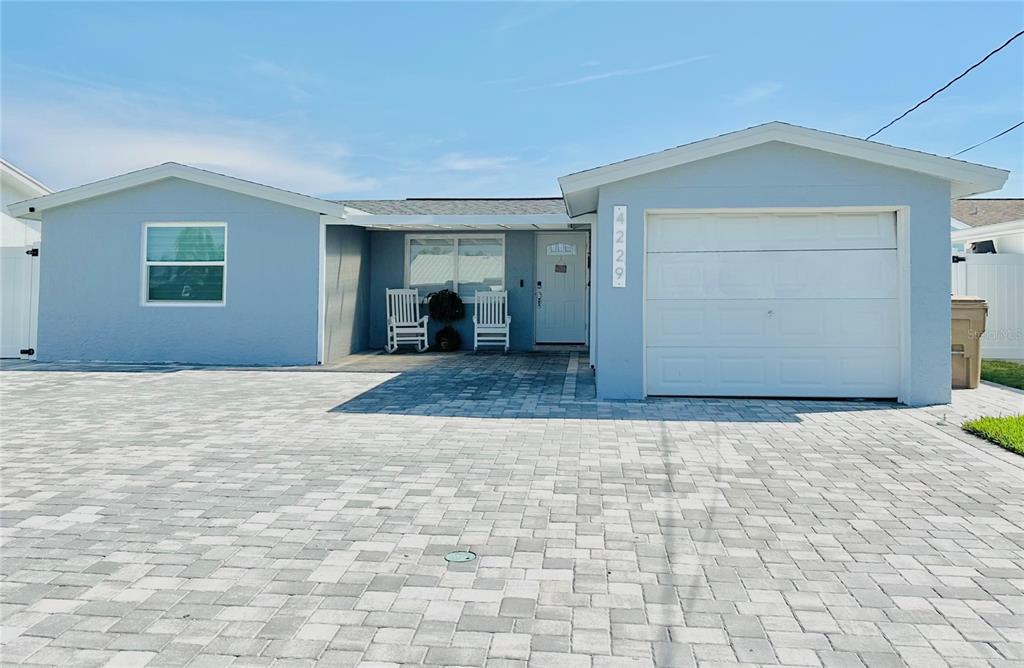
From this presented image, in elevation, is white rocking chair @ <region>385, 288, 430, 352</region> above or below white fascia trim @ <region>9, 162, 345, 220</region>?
below

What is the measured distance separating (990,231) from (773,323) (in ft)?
28.3

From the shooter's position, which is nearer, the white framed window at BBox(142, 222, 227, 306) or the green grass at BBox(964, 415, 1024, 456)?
the green grass at BBox(964, 415, 1024, 456)

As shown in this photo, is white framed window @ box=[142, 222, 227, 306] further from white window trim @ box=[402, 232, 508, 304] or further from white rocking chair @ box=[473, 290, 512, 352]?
white rocking chair @ box=[473, 290, 512, 352]

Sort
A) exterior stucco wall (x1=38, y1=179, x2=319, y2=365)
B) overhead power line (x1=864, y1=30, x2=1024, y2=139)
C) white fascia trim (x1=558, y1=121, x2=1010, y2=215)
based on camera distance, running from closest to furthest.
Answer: white fascia trim (x1=558, y1=121, x2=1010, y2=215), overhead power line (x1=864, y1=30, x2=1024, y2=139), exterior stucco wall (x1=38, y1=179, x2=319, y2=365)

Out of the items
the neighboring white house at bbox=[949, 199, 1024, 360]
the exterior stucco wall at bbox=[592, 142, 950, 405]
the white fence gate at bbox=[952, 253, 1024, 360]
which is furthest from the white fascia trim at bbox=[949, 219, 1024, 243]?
the exterior stucco wall at bbox=[592, 142, 950, 405]

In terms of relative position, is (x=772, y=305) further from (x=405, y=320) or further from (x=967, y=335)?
(x=405, y=320)

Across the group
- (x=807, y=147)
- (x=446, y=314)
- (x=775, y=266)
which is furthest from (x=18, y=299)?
(x=807, y=147)

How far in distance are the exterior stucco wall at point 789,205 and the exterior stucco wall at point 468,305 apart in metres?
5.93

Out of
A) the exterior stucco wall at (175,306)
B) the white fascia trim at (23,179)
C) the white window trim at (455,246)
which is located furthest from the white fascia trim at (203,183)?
the white fascia trim at (23,179)

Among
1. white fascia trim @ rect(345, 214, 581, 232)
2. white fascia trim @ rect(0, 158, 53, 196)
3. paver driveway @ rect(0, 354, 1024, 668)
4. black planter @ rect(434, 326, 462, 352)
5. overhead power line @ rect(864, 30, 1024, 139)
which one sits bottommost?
paver driveway @ rect(0, 354, 1024, 668)

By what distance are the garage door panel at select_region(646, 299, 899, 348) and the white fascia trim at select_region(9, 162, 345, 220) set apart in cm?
576

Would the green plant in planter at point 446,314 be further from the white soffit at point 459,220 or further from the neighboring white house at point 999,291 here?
the neighboring white house at point 999,291

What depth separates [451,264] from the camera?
14625mm

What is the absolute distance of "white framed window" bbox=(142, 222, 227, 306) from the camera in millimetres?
11609
